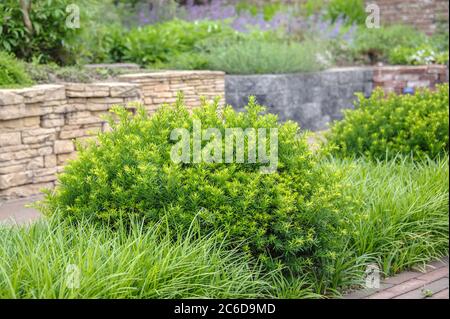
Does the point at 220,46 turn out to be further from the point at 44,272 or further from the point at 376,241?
the point at 44,272

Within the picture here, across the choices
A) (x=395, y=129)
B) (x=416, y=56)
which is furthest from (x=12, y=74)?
(x=416, y=56)

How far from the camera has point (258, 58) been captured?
33.3 feet

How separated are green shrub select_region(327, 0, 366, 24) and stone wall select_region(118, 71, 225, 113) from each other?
5915 mm

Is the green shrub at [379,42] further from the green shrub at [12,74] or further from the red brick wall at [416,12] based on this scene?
the green shrub at [12,74]

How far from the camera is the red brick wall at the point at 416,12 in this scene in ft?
48.1

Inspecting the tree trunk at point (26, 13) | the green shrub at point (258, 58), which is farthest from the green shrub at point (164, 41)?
the tree trunk at point (26, 13)

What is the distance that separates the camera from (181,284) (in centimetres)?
376

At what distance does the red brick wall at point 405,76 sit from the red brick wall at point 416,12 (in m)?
2.64

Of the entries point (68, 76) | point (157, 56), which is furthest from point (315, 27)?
point (68, 76)

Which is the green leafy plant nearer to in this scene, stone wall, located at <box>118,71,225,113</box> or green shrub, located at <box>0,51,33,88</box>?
stone wall, located at <box>118,71,225,113</box>

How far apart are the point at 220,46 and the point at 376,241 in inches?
247

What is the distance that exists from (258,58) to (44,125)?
161 inches

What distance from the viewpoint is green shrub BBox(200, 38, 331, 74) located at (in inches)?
394

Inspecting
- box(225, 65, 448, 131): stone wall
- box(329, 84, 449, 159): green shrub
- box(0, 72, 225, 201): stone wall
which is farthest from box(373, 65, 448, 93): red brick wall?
box(0, 72, 225, 201): stone wall
